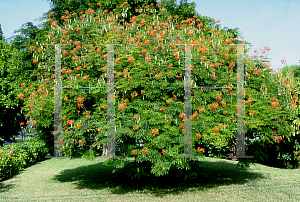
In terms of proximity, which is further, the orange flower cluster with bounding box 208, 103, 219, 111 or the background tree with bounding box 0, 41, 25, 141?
the background tree with bounding box 0, 41, 25, 141

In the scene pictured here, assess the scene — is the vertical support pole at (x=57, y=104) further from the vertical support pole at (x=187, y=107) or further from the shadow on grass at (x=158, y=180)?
the vertical support pole at (x=187, y=107)

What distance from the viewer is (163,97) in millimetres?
10320

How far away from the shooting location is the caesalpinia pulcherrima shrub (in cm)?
987

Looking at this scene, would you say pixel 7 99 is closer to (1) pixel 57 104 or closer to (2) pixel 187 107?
(1) pixel 57 104

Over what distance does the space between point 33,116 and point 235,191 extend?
8282 mm

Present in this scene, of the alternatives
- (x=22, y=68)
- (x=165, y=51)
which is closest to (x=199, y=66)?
(x=165, y=51)

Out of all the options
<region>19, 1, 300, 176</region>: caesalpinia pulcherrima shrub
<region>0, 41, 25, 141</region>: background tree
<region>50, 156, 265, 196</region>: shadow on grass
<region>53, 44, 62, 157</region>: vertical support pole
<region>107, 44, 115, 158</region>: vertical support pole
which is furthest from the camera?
<region>0, 41, 25, 141</region>: background tree

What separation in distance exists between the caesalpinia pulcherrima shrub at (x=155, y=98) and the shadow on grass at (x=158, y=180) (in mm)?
1775

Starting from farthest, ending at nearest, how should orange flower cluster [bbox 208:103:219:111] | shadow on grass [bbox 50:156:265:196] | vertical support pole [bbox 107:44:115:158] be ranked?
shadow on grass [bbox 50:156:265:196] < orange flower cluster [bbox 208:103:219:111] < vertical support pole [bbox 107:44:115:158]

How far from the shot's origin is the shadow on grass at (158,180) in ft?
38.6

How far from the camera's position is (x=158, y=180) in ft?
42.8

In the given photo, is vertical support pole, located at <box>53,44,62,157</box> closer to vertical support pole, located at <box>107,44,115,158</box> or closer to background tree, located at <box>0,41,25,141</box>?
vertical support pole, located at <box>107,44,115,158</box>

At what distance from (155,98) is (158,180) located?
15.0 feet

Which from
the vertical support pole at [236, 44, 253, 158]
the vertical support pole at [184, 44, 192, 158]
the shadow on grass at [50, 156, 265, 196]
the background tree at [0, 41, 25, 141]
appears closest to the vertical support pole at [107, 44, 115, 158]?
the shadow on grass at [50, 156, 265, 196]
